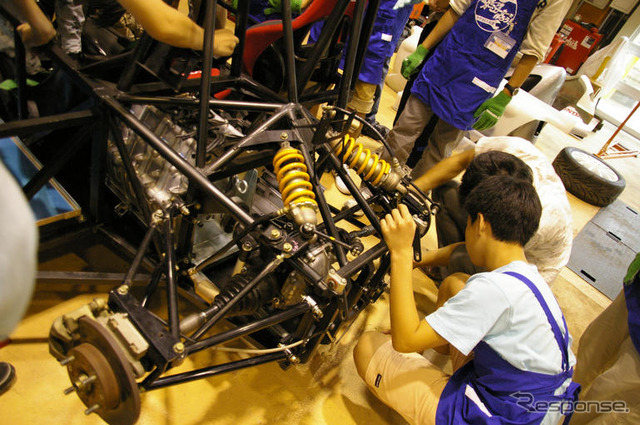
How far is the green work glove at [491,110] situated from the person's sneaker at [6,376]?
10.2ft

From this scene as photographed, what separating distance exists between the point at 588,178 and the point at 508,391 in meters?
4.12

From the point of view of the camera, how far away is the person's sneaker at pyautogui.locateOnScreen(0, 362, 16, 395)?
1.52 m

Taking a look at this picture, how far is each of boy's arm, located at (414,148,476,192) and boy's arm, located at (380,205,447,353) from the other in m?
1.08

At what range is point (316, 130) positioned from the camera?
5.35ft

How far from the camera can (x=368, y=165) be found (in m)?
1.86

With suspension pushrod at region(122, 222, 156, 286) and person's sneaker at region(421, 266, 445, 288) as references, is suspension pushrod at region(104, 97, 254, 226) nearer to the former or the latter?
suspension pushrod at region(122, 222, 156, 286)

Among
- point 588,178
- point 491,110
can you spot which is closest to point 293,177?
point 491,110

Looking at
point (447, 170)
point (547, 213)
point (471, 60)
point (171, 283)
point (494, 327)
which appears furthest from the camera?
point (471, 60)

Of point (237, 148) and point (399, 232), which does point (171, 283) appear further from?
point (399, 232)

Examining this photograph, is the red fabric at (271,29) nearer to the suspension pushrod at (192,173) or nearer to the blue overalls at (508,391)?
the suspension pushrod at (192,173)

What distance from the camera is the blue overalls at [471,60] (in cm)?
259

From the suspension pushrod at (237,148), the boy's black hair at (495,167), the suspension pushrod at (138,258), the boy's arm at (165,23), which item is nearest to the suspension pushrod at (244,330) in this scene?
the suspension pushrod at (138,258)

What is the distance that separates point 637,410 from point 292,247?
1.73 metres

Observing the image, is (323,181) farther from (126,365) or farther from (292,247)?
(126,365)
